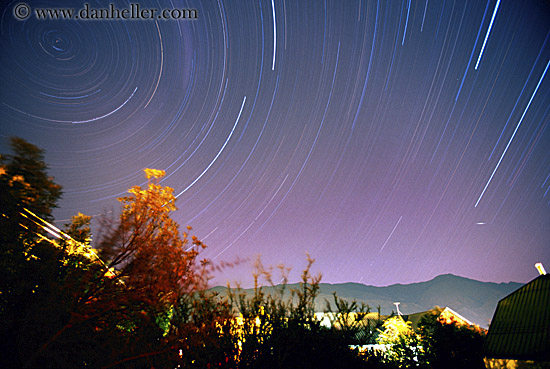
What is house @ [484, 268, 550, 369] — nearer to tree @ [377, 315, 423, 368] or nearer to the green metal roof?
the green metal roof

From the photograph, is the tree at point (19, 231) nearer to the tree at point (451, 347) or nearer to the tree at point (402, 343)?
the tree at point (402, 343)

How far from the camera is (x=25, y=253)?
429cm

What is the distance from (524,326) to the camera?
11109 millimetres

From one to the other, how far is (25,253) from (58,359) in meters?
1.93

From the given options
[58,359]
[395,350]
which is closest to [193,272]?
[58,359]

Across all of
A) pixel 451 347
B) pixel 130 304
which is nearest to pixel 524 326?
pixel 451 347

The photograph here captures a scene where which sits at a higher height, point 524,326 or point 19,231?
point 19,231

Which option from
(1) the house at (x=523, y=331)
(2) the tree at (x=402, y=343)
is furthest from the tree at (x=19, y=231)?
(1) the house at (x=523, y=331)

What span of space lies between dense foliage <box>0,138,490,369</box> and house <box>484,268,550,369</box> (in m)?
8.09

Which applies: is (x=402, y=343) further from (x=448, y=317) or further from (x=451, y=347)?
(x=448, y=317)

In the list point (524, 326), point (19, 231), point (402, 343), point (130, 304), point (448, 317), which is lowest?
point (402, 343)

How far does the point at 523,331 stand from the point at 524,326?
0.99 ft

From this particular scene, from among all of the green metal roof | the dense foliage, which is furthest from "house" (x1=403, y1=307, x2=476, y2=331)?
the dense foliage

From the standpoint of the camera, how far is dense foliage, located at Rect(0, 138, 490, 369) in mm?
3848
